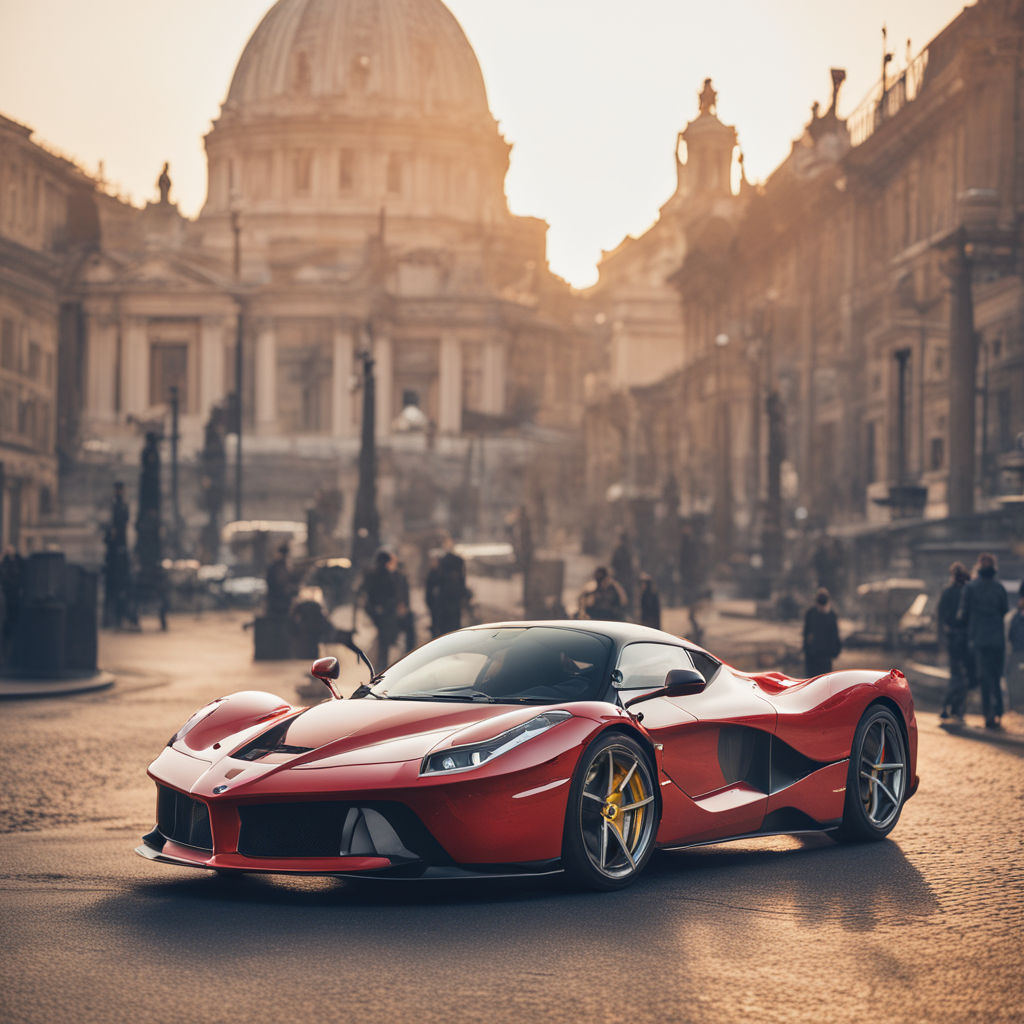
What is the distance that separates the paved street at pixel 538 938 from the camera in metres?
5.23

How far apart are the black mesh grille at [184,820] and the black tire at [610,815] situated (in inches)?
58.4

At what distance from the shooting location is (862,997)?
5.35m

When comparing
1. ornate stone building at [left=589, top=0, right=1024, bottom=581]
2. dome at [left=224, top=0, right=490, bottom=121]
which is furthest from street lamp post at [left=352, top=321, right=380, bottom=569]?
dome at [left=224, top=0, right=490, bottom=121]

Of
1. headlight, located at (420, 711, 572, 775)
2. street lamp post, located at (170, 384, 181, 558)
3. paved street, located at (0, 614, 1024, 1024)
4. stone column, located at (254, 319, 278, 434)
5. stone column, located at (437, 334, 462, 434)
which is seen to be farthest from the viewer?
stone column, located at (437, 334, 462, 434)

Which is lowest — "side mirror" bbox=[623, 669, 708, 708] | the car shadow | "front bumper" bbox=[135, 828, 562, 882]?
the car shadow

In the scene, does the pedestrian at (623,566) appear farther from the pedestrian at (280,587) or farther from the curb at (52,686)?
the curb at (52,686)

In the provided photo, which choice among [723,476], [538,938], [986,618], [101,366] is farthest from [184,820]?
[101,366]

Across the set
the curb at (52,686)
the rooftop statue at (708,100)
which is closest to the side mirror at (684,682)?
the curb at (52,686)

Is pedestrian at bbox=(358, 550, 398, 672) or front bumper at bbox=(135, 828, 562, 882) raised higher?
pedestrian at bbox=(358, 550, 398, 672)

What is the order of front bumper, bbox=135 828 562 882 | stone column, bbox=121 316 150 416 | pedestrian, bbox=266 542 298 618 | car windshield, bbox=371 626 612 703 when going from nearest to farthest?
1. front bumper, bbox=135 828 562 882
2. car windshield, bbox=371 626 612 703
3. pedestrian, bbox=266 542 298 618
4. stone column, bbox=121 316 150 416

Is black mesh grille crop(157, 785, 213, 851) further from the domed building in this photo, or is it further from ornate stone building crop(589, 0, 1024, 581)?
the domed building

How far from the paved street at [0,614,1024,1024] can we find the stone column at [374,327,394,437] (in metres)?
96.2

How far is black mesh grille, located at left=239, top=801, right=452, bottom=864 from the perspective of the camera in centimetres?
656

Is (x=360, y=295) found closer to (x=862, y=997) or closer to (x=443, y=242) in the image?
(x=443, y=242)
